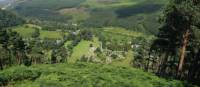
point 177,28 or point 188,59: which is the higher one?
point 177,28

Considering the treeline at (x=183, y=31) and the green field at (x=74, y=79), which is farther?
the treeline at (x=183, y=31)

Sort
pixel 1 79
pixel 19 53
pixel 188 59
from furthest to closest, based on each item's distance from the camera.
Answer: pixel 19 53, pixel 188 59, pixel 1 79

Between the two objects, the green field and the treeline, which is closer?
the green field

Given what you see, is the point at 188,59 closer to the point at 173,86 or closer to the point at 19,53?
the point at 173,86

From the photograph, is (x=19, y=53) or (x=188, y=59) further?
(x=19, y=53)

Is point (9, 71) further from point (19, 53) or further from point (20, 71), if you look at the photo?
point (19, 53)

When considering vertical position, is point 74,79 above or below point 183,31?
below

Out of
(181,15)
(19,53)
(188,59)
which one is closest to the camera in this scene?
(181,15)

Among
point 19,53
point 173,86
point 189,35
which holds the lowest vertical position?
point 19,53

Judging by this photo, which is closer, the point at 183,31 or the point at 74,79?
the point at 74,79

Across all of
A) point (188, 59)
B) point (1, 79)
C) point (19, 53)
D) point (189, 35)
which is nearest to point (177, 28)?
point (189, 35)
